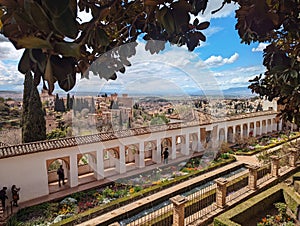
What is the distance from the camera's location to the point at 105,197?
27.6 ft

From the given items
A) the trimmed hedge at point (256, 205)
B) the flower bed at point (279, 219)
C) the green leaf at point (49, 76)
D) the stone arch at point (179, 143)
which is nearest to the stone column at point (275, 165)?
the trimmed hedge at point (256, 205)

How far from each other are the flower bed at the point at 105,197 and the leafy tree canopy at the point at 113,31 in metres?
6.20

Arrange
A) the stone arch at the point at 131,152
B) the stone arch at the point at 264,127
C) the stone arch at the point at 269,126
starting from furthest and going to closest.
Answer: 1. the stone arch at the point at 269,126
2. the stone arch at the point at 264,127
3. the stone arch at the point at 131,152

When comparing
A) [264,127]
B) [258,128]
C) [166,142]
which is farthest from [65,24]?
[264,127]

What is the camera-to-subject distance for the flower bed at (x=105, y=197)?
692 cm

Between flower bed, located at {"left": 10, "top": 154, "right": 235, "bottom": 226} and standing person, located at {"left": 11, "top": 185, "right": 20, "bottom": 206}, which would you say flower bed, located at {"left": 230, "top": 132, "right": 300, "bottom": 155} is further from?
standing person, located at {"left": 11, "top": 185, "right": 20, "bottom": 206}

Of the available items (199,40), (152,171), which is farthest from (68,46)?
(152,171)

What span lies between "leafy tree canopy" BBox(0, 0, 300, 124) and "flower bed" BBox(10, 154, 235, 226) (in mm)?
6202

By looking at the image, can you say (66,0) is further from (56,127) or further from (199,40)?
(56,127)

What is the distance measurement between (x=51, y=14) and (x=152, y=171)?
11.2 m

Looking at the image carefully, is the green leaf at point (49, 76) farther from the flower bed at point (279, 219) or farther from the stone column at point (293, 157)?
the stone column at point (293, 157)

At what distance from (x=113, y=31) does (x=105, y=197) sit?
797cm

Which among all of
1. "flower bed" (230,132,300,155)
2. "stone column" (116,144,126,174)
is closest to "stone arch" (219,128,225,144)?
"flower bed" (230,132,300,155)

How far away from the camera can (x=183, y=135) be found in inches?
511
